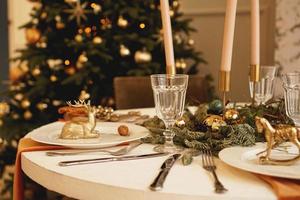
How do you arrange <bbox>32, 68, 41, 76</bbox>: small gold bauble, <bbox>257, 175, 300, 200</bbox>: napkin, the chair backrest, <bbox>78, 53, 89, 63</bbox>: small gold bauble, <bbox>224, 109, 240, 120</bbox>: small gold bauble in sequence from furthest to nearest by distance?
<bbox>32, 68, 41, 76</bbox>: small gold bauble < <bbox>78, 53, 89, 63</bbox>: small gold bauble < the chair backrest < <bbox>224, 109, 240, 120</bbox>: small gold bauble < <bbox>257, 175, 300, 200</bbox>: napkin

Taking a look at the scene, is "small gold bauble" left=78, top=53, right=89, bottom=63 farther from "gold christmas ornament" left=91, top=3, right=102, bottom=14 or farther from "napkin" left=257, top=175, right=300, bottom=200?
"napkin" left=257, top=175, right=300, bottom=200

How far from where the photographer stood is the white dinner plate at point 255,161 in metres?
0.73

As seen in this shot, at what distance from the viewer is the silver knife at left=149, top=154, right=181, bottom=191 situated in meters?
0.72

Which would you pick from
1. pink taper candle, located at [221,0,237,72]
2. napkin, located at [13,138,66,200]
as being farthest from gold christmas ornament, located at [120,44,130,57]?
napkin, located at [13,138,66,200]

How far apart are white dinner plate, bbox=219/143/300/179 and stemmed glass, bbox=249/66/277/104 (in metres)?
0.36

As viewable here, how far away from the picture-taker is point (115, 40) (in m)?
2.59

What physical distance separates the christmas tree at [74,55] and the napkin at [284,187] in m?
1.83

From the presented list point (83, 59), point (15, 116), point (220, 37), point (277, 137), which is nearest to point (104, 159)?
point (277, 137)

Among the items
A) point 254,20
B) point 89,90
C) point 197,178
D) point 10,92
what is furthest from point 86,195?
point 10,92

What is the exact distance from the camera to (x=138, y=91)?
2.02 m

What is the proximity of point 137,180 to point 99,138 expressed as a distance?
12.9 inches

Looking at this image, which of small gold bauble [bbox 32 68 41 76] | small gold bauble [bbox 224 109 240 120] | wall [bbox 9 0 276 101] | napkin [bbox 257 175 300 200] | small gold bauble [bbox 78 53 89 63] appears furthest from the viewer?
wall [bbox 9 0 276 101]

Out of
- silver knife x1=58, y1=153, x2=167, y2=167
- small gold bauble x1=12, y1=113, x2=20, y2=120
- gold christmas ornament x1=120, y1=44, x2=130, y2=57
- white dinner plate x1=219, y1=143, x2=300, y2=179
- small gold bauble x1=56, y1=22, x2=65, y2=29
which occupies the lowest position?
small gold bauble x1=12, y1=113, x2=20, y2=120

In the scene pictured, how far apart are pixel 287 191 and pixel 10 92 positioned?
225cm
